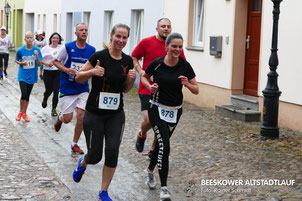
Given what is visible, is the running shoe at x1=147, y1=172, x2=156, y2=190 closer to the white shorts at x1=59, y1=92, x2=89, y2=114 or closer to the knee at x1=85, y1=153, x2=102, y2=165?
the knee at x1=85, y1=153, x2=102, y2=165

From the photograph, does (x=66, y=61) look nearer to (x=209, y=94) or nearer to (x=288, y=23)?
(x=288, y=23)

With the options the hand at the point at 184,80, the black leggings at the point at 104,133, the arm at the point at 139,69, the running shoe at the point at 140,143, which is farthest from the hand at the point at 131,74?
the running shoe at the point at 140,143

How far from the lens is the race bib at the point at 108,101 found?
5859 millimetres

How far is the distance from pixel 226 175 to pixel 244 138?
2.87 metres

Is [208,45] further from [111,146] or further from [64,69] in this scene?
[111,146]

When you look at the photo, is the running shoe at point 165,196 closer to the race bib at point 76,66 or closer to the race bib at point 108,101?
the race bib at point 108,101

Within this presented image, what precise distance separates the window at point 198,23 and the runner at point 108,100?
1039 centimetres

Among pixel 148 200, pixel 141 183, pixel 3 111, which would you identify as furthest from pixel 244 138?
pixel 3 111

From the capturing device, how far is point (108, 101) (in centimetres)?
586

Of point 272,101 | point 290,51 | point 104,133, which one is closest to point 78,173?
point 104,133

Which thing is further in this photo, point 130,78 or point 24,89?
point 24,89

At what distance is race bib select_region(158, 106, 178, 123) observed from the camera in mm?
6262

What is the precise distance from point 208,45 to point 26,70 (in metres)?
5.40

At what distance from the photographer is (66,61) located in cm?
849
